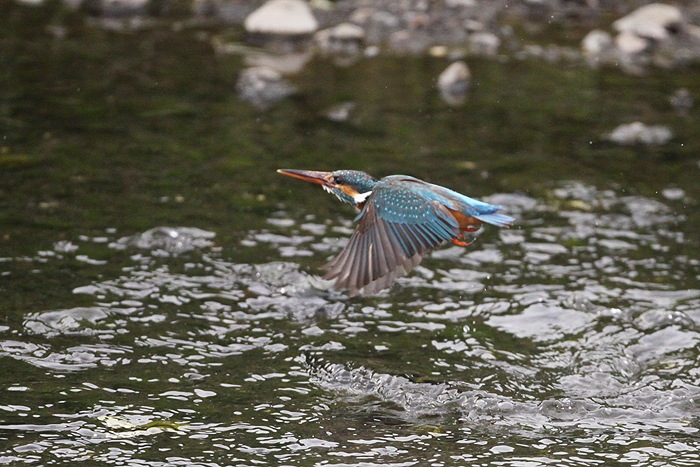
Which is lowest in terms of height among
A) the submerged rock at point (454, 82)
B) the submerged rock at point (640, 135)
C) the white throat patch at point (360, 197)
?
the submerged rock at point (640, 135)

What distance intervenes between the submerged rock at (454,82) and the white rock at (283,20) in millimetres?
2241

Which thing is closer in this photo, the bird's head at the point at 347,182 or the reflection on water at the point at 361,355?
the reflection on water at the point at 361,355

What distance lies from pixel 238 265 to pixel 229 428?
82.5 inches

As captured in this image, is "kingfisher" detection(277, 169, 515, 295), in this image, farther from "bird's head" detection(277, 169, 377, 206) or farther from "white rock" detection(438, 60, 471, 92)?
"white rock" detection(438, 60, 471, 92)

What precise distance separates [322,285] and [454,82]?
4.99 m

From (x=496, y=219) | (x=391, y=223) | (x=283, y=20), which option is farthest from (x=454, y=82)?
(x=391, y=223)

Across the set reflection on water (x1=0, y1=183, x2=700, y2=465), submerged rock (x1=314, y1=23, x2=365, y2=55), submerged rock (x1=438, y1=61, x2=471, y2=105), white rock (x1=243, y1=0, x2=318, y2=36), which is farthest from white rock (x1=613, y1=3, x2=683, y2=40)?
reflection on water (x1=0, y1=183, x2=700, y2=465)

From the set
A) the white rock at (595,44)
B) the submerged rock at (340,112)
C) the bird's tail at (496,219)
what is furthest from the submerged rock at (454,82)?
the bird's tail at (496,219)

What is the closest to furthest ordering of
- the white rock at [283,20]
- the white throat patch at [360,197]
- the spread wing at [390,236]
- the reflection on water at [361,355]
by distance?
the reflection on water at [361,355] → the spread wing at [390,236] → the white throat patch at [360,197] → the white rock at [283,20]

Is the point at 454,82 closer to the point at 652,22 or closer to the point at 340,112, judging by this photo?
the point at 340,112

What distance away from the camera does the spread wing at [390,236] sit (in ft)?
17.3

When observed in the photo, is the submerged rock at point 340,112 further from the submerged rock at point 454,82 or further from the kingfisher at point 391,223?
the kingfisher at point 391,223

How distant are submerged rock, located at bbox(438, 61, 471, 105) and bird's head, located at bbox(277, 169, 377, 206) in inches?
200

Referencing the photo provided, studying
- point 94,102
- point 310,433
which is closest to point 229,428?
point 310,433
